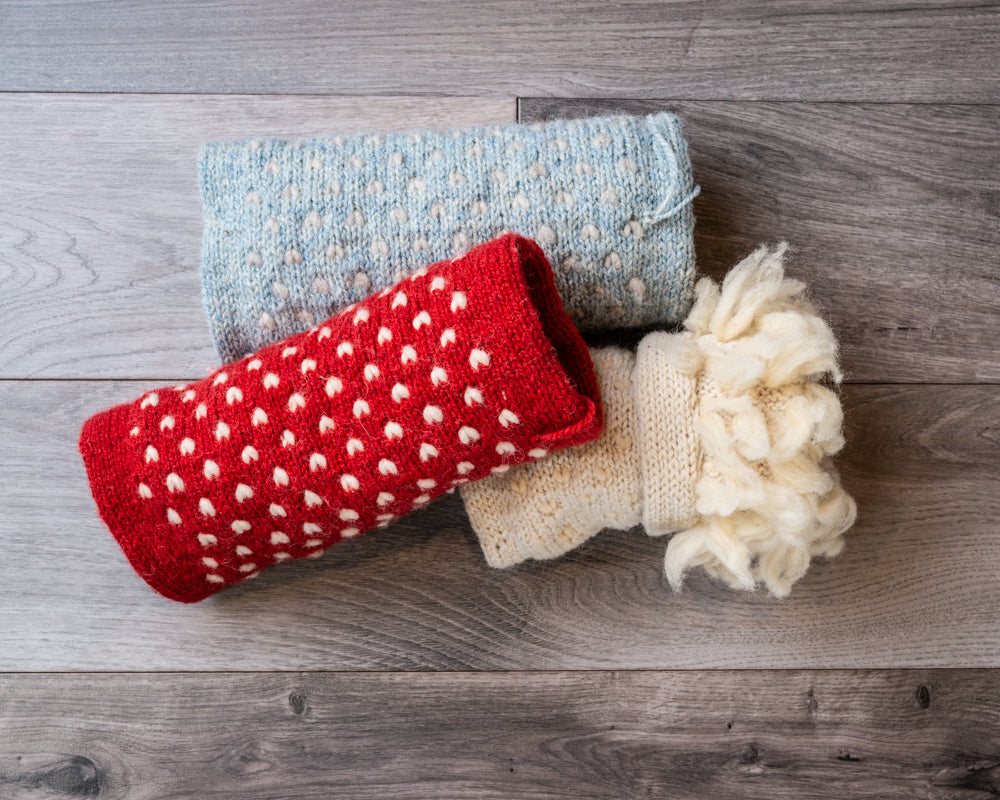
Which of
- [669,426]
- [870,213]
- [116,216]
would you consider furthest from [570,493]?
[116,216]

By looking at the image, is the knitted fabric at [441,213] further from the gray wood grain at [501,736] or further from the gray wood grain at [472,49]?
the gray wood grain at [501,736]

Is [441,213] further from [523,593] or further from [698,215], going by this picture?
[523,593]

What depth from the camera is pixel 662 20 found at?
723mm

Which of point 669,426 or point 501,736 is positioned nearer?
point 669,426

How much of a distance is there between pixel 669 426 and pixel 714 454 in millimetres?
42

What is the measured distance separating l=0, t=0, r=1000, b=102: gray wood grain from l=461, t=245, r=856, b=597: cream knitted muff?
0.24 metres

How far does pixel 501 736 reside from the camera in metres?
0.71

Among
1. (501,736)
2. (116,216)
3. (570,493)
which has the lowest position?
(501,736)

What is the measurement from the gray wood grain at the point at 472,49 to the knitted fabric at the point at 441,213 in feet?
0.39

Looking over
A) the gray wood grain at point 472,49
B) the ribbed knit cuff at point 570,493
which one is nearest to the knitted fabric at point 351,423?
the ribbed knit cuff at point 570,493

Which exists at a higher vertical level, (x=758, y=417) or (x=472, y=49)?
(x=472, y=49)

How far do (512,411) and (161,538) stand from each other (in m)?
0.33

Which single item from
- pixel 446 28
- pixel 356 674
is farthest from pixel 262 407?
pixel 446 28

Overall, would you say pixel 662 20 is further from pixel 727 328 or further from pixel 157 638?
pixel 157 638
